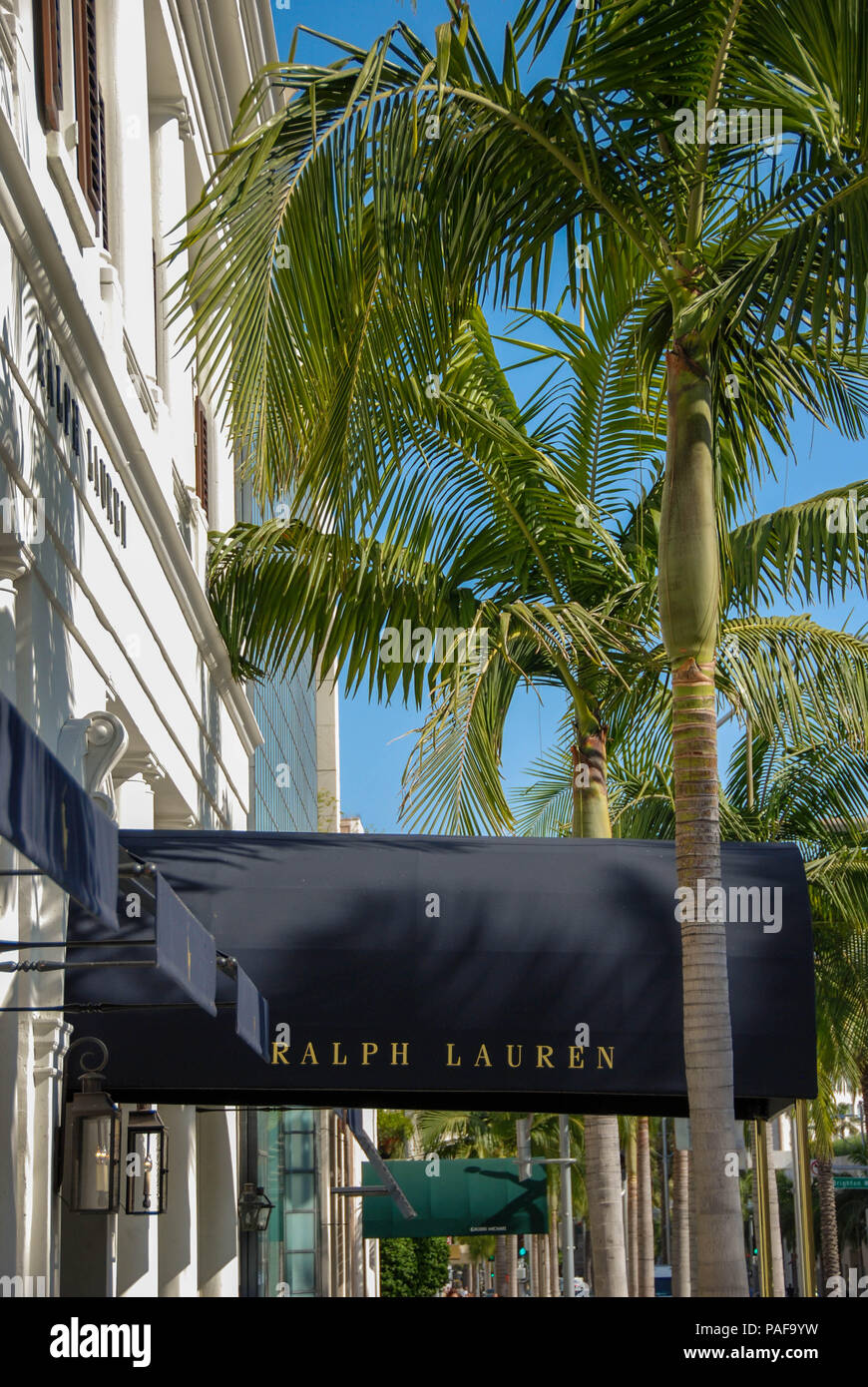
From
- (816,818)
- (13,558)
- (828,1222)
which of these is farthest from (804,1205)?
(828,1222)

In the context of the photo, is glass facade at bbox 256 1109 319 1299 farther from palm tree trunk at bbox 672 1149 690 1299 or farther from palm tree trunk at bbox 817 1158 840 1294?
palm tree trunk at bbox 817 1158 840 1294

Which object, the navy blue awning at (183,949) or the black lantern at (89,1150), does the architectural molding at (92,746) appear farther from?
the navy blue awning at (183,949)

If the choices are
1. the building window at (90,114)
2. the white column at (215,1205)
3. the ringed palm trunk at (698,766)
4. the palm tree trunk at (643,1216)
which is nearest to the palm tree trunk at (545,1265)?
the palm tree trunk at (643,1216)

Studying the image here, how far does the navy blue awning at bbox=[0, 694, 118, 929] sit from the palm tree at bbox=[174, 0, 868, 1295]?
11.6 ft

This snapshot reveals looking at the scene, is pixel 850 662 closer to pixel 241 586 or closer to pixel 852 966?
pixel 241 586

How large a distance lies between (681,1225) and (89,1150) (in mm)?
34145

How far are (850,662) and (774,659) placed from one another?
1.63 ft

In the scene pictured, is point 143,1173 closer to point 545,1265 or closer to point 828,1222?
point 828,1222

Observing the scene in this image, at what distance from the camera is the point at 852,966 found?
24203 mm

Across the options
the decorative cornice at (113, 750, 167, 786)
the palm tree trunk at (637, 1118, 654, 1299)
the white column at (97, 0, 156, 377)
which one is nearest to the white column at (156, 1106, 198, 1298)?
the decorative cornice at (113, 750, 167, 786)

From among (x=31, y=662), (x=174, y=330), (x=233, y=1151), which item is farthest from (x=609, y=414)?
(x=233, y=1151)

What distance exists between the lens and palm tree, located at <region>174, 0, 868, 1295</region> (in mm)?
7578

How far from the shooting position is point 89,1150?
25.9 ft
